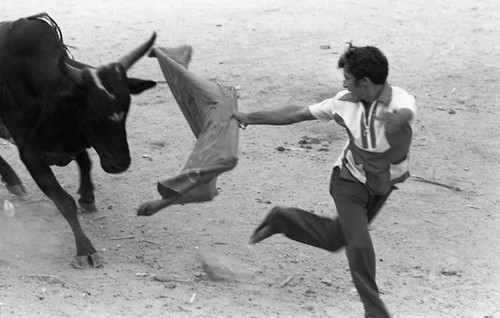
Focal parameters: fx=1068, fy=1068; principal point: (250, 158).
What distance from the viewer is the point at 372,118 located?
5430 millimetres

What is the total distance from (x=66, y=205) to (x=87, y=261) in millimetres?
429

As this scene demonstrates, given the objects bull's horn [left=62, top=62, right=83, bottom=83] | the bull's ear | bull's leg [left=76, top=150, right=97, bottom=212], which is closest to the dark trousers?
the bull's ear

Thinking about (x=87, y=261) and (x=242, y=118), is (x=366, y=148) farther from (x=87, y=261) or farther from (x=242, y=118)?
(x=87, y=261)

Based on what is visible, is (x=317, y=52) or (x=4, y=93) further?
(x=317, y=52)

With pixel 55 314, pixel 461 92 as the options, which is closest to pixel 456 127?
pixel 461 92

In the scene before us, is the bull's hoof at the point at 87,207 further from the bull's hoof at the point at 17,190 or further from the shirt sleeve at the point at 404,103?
the shirt sleeve at the point at 404,103

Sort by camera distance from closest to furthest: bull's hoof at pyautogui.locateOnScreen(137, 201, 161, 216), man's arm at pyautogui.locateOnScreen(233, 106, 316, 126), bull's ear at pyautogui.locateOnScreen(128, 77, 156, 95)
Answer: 1. man's arm at pyautogui.locateOnScreen(233, 106, 316, 126)
2. bull's hoof at pyautogui.locateOnScreen(137, 201, 161, 216)
3. bull's ear at pyautogui.locateOnScreen(128, 77, 156, 95)

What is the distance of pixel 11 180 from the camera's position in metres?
7.64

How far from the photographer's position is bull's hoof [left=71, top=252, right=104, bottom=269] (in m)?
6.46

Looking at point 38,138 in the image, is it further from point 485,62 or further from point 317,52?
point 485,62

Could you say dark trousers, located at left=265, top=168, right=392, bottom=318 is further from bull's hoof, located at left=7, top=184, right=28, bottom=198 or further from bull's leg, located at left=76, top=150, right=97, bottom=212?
bull's hoof, located at left=7, top=184, right=28, bottom=198

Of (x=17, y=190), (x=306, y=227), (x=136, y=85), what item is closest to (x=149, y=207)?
(x=306, y=227)

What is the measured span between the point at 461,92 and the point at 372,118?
4.70 metres

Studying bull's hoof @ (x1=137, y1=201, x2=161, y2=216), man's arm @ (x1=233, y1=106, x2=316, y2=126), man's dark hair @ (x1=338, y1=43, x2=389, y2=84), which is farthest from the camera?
bull's hoof @ (x1=137, y1=201, x2=161, y2=216)
